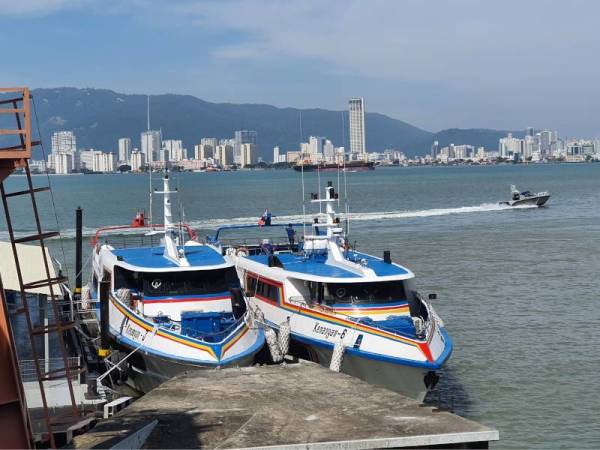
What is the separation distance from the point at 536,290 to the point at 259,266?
53.6ft

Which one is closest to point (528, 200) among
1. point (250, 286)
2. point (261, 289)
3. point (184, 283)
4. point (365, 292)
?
point (250, 286)

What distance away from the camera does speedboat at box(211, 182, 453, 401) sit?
20.6 meters

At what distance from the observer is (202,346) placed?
21.0 meters

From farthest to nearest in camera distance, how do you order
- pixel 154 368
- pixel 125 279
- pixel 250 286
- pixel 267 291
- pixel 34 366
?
pixel 250 286 → pixel 267 291 → pixel 125 279 → pixel 154 368 → pixel 34 366

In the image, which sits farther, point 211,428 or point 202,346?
point 202,346

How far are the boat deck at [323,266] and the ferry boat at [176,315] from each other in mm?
2021

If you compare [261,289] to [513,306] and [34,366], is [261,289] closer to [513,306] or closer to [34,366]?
[34,366]

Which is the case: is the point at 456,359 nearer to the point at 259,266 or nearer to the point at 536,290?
the point at 259,266

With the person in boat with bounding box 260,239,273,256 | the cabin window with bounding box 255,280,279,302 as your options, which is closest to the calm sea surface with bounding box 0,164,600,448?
the cabin window with bounding box 255,280,279,302

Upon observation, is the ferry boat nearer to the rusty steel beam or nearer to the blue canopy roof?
the blue canopy roof

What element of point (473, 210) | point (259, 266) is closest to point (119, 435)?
point (259, 266)

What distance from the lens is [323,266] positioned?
82.1ft

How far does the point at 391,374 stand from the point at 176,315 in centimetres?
577

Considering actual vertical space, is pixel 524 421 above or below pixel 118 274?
below
